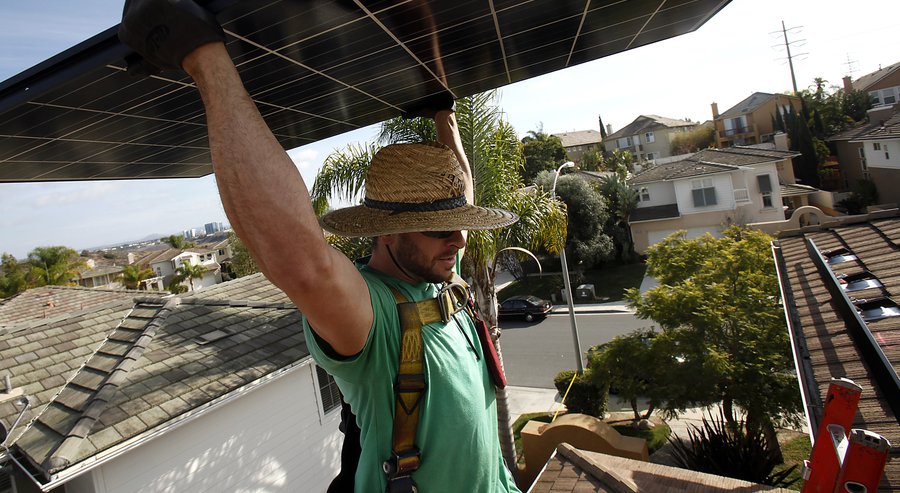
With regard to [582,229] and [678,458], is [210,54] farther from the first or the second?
[582,229]

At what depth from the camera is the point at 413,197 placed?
6.34 feet

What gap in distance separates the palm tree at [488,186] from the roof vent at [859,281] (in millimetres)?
5172

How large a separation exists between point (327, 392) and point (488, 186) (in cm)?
535

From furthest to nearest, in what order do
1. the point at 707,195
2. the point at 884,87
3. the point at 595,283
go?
the point at 884,87 → the point at 707,195 → the point at 595,283

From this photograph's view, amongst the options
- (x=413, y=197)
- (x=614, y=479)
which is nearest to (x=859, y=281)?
(x=614, y=479)

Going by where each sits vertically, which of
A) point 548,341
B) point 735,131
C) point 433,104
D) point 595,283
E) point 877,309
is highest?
point 735,131

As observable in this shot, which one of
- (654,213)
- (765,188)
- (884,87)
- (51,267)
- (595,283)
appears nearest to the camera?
(765,188)

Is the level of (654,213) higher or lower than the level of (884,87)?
lower

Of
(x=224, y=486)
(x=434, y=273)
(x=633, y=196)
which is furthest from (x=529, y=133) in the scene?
(x=434, y=273)

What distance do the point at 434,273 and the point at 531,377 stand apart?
1721cm

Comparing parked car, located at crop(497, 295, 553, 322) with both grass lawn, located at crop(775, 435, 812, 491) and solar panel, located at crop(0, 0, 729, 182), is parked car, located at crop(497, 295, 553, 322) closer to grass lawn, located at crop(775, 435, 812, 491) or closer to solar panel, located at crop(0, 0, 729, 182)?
grass lawn, located at crop(775, 435, 812, 491)

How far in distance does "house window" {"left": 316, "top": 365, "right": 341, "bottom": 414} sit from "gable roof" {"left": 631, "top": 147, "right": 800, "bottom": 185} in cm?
2732

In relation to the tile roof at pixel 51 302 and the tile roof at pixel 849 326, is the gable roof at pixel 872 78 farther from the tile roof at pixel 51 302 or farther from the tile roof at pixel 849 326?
the tile roof at pixel 51 302

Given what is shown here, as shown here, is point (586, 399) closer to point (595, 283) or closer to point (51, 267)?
point (595, 283)
